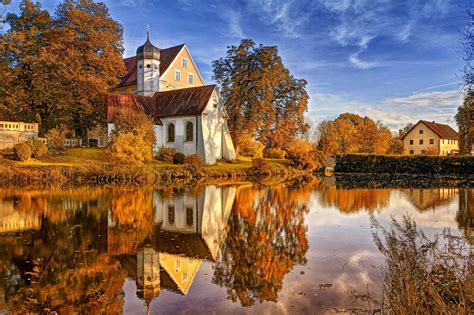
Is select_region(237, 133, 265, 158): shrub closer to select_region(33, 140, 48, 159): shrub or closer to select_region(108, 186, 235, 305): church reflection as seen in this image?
select_region(33, 140, 48, 159): shrub

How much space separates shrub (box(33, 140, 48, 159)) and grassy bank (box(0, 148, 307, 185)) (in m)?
0.46

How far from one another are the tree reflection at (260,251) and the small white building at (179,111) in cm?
2055

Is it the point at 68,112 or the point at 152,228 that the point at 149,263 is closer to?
the point at 152,228

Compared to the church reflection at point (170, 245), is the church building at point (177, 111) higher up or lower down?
higher up

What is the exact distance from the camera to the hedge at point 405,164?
127 ft

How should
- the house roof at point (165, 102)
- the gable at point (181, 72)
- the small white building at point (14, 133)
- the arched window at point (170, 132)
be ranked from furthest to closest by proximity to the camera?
the gable at point (181, 72) < the arched window at point (170, 132) < the house roof at point (165, 102) < the small white building at point (14, 133)

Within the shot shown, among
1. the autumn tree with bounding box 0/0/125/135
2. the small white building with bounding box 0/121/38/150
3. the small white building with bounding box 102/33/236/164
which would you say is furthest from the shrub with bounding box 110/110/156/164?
the small white building with bounding box 0/121/38/150

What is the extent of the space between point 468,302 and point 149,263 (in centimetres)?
547

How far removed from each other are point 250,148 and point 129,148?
16.8m

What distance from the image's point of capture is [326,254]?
853 cm

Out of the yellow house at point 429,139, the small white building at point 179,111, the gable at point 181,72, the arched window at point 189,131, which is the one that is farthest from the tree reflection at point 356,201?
the yellow house at point 429,139

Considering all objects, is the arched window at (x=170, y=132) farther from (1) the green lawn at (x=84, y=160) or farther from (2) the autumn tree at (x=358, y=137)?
(2) the autumn tree at (x=358, y=137)

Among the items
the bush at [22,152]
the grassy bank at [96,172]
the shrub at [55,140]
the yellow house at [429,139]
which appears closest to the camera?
the grassy bank at [96,172]

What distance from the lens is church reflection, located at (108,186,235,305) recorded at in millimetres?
6801
